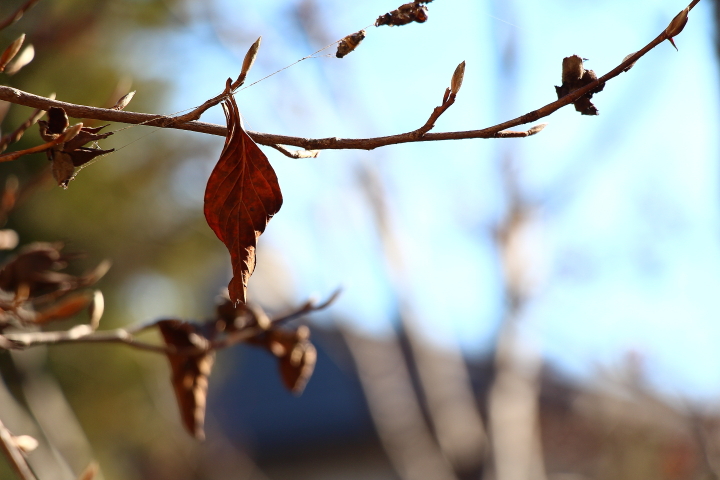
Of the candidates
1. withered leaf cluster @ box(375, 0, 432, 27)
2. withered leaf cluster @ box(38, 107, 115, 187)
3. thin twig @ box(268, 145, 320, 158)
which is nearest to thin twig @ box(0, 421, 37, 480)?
withered leaf cluster @ box(38, 107, 115, 187)

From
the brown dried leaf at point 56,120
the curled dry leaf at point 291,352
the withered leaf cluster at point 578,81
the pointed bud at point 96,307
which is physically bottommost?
the curled dry leaf at point 291,352

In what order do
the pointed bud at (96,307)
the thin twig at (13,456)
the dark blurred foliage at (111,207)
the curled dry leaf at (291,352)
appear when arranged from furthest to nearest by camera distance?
the dark blurred foliage at (111,207) → the curled dry leaf at (291,352) → the pointed bud at (96,307) → the thin twig at (13,456)

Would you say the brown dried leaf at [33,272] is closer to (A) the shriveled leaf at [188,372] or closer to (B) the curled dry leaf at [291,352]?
(A) the shriveled leaf at [188,372]

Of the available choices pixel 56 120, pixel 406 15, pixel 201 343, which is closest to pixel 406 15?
pixel 406 15

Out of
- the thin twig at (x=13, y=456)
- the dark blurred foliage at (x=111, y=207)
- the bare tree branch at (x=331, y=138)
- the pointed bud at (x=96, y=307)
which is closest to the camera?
the bare tree branch at (x=331, y=138)

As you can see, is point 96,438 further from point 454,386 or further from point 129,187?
point 454,386

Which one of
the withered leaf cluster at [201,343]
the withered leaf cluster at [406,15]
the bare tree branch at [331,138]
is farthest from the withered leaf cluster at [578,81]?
the withered leaf cluster at [201,343]

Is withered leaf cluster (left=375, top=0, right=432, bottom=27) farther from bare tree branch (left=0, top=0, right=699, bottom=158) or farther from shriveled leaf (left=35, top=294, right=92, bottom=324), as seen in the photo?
shriveled leaf (left=35, top=294, right=92, bottom=324)

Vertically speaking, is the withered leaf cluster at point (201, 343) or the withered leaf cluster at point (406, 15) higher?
the withered leaf cluster at point (406, 15)
